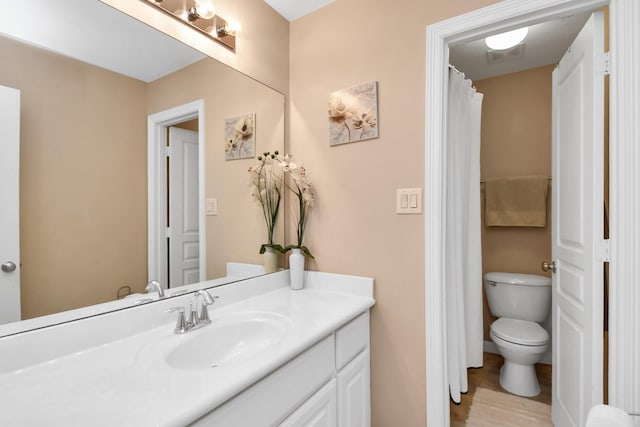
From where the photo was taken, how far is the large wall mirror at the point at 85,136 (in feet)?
2.76

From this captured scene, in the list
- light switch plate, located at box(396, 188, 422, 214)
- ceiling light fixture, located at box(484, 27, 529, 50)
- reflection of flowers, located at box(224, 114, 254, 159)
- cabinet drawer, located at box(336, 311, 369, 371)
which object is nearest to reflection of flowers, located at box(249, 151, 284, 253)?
reflection of flowers, located at box(224, 114, 254, 159)

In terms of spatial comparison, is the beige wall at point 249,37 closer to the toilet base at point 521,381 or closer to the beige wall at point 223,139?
the beige wall at point 223,139

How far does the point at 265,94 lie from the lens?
5.42ft

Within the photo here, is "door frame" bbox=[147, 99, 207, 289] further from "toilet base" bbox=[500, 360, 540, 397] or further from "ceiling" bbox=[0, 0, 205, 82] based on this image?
"toilet base" bbox=[500, 360, 540, 397]

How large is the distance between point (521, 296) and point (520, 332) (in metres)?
0.36

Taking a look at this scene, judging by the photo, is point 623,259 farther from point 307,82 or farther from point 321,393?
point 307,82

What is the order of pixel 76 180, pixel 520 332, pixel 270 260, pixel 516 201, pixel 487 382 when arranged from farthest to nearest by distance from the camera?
pixel 516 201, pixel 487 382, pixel 520 332, pixel 270 260, pixel 76 180

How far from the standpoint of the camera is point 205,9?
1.30 metres

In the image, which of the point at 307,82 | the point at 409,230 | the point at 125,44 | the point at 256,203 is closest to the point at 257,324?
the point at 256,203

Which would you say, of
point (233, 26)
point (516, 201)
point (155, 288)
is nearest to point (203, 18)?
point (233, 26)

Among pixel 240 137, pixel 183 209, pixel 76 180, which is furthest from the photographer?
pixel 240 137

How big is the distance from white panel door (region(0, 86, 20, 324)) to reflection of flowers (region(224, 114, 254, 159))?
0.77m

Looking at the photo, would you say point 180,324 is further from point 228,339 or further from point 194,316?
point 228,339

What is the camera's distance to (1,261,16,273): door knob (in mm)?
799
